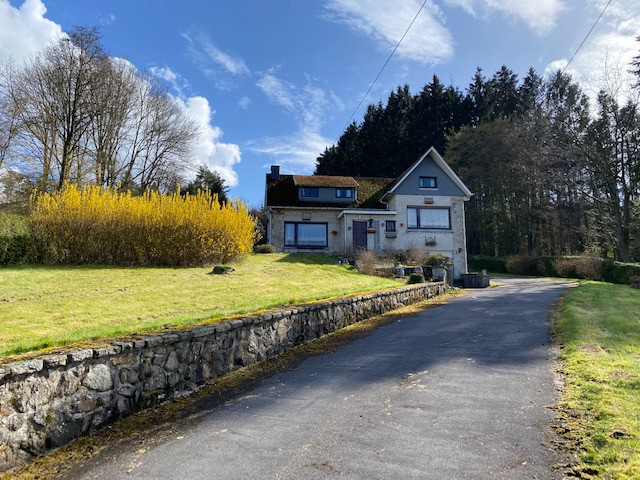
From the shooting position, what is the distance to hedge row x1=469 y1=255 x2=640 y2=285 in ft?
80.8

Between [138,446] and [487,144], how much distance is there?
43.0 metres

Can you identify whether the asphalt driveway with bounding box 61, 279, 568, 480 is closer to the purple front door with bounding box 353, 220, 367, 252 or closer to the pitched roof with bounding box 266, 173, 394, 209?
the purple front door with bounding box 353, 220, 367, 252

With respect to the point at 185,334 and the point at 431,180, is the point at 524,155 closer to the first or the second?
the point at 431,180

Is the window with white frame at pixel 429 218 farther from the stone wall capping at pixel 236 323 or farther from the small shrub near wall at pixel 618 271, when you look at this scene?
the stone wall capping at pixel 236 323

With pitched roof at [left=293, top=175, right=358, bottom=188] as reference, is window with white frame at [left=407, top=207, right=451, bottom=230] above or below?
below

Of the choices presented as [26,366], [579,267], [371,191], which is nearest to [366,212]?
[371,191]

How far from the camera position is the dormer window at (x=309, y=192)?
29.4 m

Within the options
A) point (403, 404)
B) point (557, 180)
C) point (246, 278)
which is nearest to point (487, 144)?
point (557, 180)

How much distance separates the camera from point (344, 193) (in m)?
29.8

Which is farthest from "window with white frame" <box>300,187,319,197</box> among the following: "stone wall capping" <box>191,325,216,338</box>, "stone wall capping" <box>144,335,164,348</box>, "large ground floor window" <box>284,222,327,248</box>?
"stone wall capping" <box>144,335,164,348</box>

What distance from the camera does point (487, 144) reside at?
41031mm

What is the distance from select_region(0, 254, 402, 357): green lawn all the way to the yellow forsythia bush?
47.7 inches

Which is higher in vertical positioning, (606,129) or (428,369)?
(606,129)

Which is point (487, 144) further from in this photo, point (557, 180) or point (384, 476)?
point (384, 476)
